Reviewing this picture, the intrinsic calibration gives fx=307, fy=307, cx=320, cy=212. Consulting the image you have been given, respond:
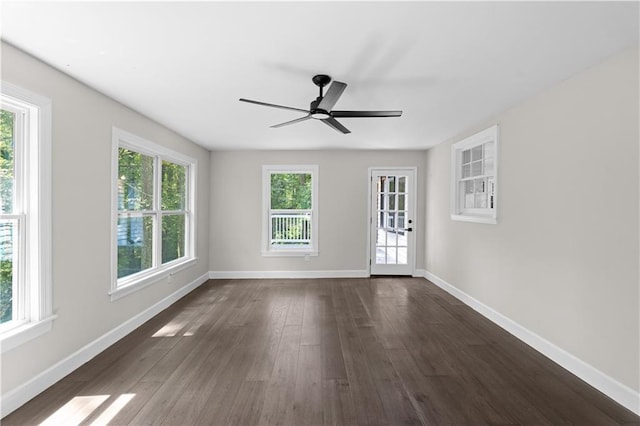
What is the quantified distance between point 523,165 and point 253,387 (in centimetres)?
322

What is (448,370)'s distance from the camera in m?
2.51

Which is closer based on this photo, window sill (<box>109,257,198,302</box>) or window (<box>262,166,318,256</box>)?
window sill (<box>109,257,198,302</box>)

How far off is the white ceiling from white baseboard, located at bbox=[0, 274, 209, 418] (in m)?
2.27

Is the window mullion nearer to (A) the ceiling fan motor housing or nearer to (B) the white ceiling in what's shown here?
(B) the white ceiling

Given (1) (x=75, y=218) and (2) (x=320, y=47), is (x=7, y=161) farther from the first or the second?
(2) (x=320, y=47)

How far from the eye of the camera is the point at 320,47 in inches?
80.5

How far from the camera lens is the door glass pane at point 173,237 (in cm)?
423

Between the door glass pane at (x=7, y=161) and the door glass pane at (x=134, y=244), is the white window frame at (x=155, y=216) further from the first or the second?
the door glass pane at (x=7, y=161)

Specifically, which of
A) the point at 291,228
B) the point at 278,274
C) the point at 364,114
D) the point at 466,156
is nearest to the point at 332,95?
the point at 364,114

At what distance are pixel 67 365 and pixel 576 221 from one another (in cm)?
422

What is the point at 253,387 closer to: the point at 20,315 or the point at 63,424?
the point at 63,424

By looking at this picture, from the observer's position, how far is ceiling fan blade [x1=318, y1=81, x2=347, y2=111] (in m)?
2.20

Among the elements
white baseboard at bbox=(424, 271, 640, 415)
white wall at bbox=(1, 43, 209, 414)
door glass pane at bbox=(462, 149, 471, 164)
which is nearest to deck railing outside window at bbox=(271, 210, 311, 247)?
door glass pane at bbox=(462, 149, 471, 164)

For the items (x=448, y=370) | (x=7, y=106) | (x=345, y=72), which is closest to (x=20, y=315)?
(x=7, y=106)
